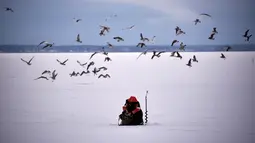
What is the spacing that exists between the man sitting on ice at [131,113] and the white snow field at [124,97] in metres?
0.03

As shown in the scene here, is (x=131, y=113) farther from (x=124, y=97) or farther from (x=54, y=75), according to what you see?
(x=54, y=75)

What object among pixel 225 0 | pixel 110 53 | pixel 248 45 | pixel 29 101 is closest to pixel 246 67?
pixel 248 45

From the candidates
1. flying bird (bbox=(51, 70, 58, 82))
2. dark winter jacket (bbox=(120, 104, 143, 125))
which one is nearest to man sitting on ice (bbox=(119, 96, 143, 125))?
dark winter jacket (bbox=(120, 104, 143, 125))

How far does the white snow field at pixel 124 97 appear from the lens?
7.21 feet

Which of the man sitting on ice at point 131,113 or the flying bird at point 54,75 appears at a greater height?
the flying bird at point 54,75

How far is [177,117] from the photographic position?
7.27 feet

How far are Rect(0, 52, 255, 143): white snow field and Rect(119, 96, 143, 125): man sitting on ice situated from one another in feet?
0.09

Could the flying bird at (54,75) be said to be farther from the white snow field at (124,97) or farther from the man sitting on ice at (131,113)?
the man sitting on ice at (131,113)

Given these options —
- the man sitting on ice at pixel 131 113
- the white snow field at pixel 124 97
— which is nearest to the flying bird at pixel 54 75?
the white snow field at pixel 124 97

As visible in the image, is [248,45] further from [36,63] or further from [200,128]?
[36,63]

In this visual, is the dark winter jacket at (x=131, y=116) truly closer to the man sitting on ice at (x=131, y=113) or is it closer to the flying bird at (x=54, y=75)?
the man sitting on ice at (x=131, y=113)

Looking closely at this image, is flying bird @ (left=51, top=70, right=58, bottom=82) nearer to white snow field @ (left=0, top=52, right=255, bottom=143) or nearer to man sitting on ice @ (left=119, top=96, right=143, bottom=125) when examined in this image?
white snow field @ (left=0, top=52, right=255, bottom=143)

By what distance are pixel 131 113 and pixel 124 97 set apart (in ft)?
0.29

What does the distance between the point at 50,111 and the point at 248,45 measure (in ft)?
3.41
